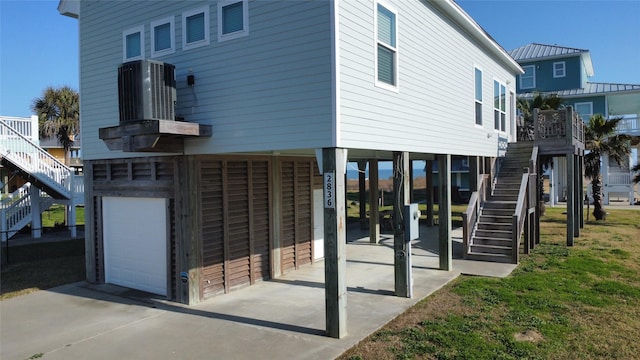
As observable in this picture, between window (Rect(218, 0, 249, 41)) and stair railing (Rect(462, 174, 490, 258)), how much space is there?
23.2 feet

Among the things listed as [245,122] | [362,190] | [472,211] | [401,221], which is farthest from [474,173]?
[245,122]

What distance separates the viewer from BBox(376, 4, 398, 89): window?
7.39 metres

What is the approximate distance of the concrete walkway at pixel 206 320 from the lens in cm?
602

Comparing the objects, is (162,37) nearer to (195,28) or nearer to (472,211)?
(195,28)

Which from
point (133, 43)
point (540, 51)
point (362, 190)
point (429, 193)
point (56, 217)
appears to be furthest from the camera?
point (540, 51)

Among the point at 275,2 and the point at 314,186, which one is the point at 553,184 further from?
the point at 275,2

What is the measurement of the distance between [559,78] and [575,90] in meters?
1.18

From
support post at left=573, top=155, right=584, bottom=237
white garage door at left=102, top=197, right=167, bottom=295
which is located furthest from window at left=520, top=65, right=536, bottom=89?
white garage door at left=102, top=197, right=167, bottom=295

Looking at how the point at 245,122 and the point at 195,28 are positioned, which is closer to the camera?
the point at 245,122

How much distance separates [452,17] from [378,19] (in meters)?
4.01

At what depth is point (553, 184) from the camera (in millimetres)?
25734

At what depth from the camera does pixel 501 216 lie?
40.0 feet

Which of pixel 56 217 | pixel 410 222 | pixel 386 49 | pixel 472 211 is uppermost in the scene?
pixel 386 49

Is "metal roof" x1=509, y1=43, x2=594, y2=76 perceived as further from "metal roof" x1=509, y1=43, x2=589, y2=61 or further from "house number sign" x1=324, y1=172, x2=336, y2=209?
"house number sign" x1=324, y1=172, x2=336, y2=209
